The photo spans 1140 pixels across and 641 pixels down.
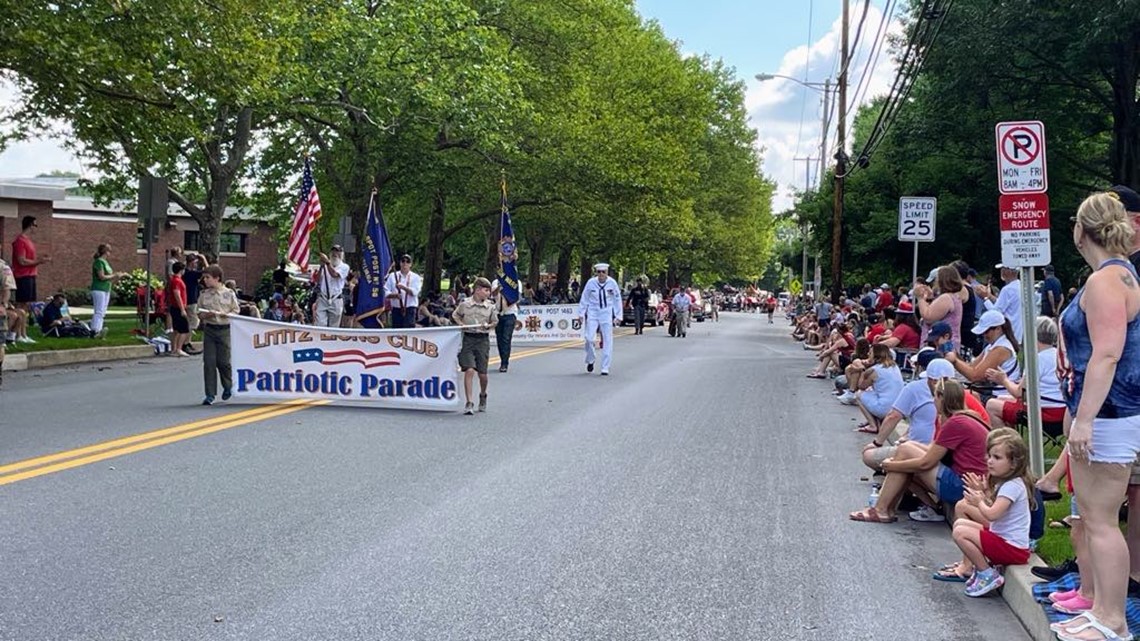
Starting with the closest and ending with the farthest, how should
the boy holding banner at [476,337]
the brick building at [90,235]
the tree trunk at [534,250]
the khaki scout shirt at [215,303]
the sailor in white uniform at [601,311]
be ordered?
the khaki scout shirt at [215,303] < the boy holding banner at [476,337] < the sailor in white uniform at [601,311] < the brick building at [90,235] < the tree trunk at [534,250]

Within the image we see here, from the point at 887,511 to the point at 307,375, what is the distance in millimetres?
7448

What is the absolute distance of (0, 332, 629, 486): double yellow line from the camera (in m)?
8.27

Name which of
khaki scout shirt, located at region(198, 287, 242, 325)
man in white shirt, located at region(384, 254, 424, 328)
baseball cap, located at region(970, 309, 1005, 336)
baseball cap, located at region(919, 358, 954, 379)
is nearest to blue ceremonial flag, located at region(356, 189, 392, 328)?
man in white shirt, located at region(384, 254, 424, 328)

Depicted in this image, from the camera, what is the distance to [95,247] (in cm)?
4916

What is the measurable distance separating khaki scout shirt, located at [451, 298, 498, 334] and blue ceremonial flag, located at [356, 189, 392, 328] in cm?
489

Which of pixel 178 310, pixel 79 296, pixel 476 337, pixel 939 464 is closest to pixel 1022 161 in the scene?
pixel 939 464

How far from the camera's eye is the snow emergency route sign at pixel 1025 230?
26.5 ft

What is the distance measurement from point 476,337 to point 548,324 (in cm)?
1652

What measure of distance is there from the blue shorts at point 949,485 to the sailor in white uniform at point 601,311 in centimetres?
1142

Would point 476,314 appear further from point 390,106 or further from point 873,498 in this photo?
point 390,106

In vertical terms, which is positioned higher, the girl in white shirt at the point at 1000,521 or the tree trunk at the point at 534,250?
the tree trunk at the point at 534,250

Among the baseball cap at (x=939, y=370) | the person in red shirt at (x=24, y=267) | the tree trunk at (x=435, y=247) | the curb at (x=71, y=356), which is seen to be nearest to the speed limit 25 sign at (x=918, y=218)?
the baseball cap at (x=939, y=370)

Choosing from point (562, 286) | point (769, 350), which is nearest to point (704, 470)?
point (769, 350)

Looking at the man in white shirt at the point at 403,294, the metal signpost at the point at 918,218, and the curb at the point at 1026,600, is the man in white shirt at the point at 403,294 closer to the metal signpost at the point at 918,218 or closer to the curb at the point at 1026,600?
the metal signpost at the point at 918,218
